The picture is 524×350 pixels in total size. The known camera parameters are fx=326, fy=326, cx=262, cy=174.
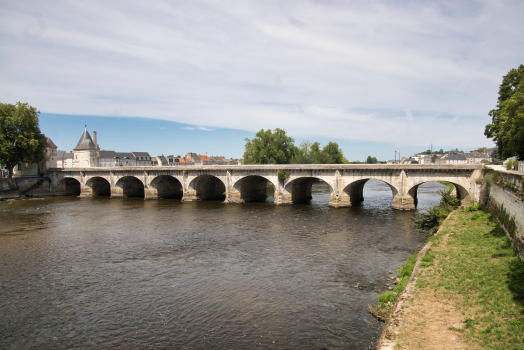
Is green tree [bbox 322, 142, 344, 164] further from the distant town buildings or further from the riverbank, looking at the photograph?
the riverbank

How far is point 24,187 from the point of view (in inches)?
2357

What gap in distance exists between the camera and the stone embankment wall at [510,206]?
1410cm

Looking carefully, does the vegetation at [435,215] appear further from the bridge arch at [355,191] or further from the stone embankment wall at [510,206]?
the bridge arch at [355,191]

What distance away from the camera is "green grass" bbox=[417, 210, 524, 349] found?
9.38 meters

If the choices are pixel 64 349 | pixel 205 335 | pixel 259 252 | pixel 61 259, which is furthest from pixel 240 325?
pixel 61 259

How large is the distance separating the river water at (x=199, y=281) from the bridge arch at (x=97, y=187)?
2778cm

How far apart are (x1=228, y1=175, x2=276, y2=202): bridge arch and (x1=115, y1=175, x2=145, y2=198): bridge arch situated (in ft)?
73.3

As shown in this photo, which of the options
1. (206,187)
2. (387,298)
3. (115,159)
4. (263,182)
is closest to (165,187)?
(206,187)

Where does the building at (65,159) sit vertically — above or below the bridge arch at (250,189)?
above

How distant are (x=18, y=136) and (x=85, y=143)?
52.1 ft

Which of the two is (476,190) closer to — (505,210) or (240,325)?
(505,210)

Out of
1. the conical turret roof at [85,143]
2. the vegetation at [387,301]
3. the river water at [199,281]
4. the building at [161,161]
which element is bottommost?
the river water at [199,281]

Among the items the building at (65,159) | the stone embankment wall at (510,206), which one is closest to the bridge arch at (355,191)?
the stone embankment wall at (510,206)

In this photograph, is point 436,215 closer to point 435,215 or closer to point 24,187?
point 435,215
